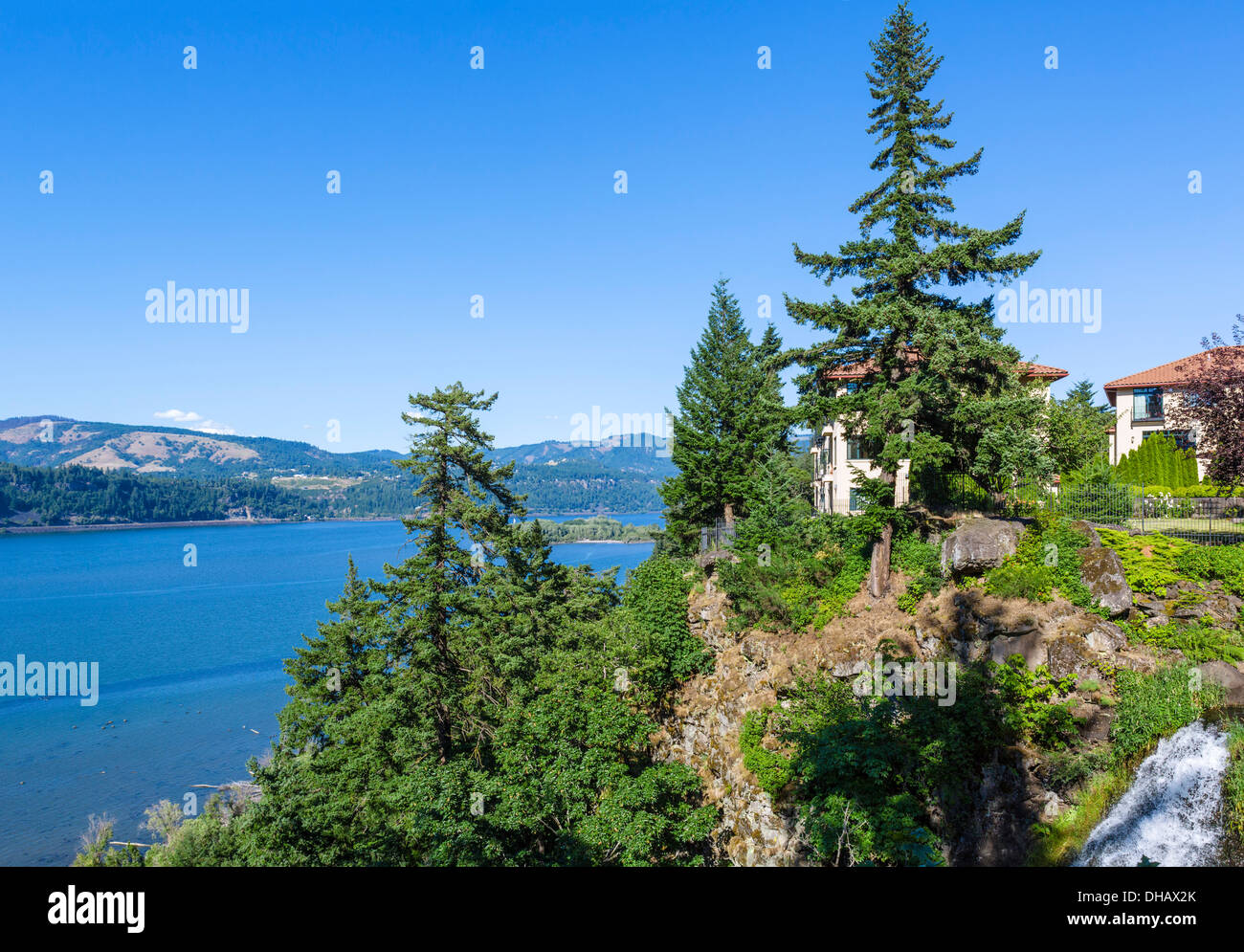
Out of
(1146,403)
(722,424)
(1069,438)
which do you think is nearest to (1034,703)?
(1069,438)

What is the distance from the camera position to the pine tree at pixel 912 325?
21344 mm

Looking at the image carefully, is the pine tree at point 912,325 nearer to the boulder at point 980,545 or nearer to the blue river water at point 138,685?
the boulder at point 980,545

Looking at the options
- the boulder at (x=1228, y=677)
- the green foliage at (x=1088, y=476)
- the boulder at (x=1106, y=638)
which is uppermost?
the green foliage at (x=1088, y=476)

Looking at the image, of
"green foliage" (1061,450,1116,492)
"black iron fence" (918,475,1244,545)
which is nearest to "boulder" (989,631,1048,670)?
"black iron fence" (918,475,1244,545)

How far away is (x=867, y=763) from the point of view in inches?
667

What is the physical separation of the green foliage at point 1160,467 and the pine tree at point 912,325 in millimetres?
18658

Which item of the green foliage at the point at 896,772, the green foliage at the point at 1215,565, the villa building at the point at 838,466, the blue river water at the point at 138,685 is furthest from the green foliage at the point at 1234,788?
the blue river water at the point at 138,685

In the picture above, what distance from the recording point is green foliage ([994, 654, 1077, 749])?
1712 cm

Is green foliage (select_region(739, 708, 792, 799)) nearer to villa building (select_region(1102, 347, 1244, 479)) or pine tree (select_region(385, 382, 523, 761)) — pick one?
pine tree (select_region(385, 382, 523, 761))

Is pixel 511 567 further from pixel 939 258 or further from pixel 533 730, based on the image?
pixel 939 258

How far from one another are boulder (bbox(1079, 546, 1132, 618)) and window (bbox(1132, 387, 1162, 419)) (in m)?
30.0

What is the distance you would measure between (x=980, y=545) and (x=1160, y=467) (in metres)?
21.7

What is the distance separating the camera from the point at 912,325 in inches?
888
